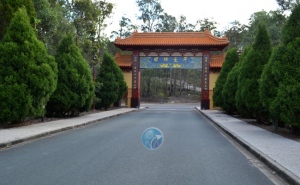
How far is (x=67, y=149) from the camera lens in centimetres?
1138

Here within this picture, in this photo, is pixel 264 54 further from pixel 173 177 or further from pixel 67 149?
pixel 173 177

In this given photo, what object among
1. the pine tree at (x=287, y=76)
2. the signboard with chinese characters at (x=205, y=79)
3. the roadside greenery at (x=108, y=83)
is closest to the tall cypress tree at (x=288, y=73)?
the pine tree at (x=287, y=76)

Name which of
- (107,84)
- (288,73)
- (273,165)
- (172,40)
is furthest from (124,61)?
(273,165)

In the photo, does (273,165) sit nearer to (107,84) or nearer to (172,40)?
(107,84)

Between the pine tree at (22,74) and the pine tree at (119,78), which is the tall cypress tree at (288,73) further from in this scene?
the pine tree at (119,78)

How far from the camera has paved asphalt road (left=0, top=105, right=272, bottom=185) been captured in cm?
734

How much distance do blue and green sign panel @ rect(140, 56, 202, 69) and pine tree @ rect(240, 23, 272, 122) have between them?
22.5m

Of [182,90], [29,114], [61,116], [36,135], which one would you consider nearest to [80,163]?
[36,135]

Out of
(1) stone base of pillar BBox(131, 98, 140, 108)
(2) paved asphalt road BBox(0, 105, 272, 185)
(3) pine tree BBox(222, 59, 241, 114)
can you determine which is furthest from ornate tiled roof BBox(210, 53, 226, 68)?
(2) paved asphalt road BBox(0, 105, 272, 185)

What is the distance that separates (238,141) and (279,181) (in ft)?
20.2

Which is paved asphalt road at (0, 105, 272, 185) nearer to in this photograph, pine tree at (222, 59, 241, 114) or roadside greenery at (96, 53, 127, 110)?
pine tree at (222, 59, 241, 114)

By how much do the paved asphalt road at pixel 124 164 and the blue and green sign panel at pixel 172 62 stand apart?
3139cm

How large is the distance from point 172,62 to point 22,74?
94.0 ft

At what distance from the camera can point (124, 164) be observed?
352 inches
